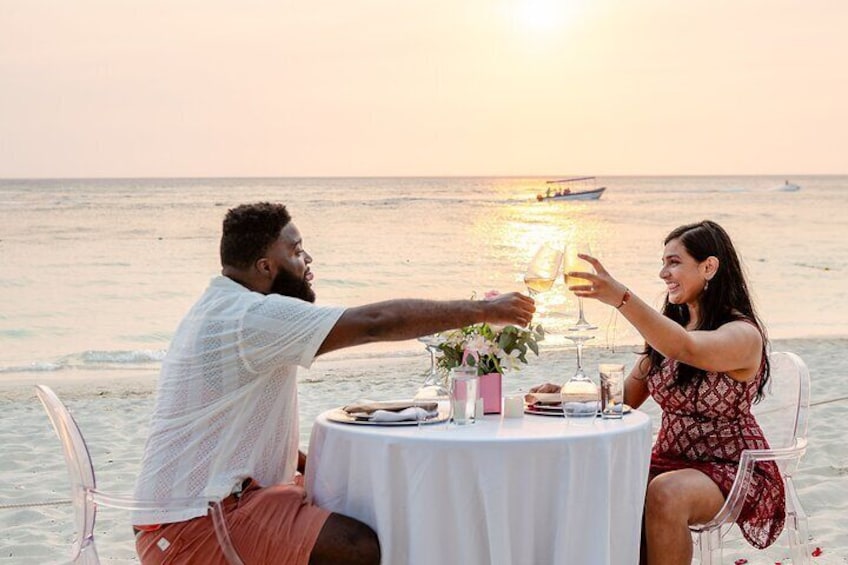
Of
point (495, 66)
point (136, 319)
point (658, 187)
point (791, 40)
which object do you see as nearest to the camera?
point (136, 319)

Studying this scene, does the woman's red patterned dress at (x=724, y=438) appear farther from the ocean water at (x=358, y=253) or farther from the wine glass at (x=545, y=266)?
the wine glass at (x=545, y=266)

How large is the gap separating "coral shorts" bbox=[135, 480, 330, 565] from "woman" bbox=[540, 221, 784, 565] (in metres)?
1.23

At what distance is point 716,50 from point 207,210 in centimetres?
2165

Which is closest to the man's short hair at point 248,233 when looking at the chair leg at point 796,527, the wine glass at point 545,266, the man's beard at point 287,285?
the man's beard at point 287,285

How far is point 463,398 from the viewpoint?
3967mm

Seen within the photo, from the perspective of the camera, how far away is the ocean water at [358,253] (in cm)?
1792

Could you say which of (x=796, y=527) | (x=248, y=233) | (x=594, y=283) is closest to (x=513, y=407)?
(x=594, y=283)

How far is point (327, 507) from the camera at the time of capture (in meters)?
4.00

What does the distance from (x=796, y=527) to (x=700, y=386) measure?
27.9 inches

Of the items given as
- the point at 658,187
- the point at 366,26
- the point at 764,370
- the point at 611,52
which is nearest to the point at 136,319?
the point at 764,370

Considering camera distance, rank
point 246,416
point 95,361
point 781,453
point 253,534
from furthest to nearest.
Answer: point 95,361
point 781,453
point 246,416
point 253,534

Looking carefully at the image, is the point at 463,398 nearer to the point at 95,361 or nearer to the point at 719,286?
the point at 719,286

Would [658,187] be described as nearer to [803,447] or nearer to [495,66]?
[495,66]

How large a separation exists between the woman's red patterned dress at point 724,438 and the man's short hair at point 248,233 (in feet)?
5.62
